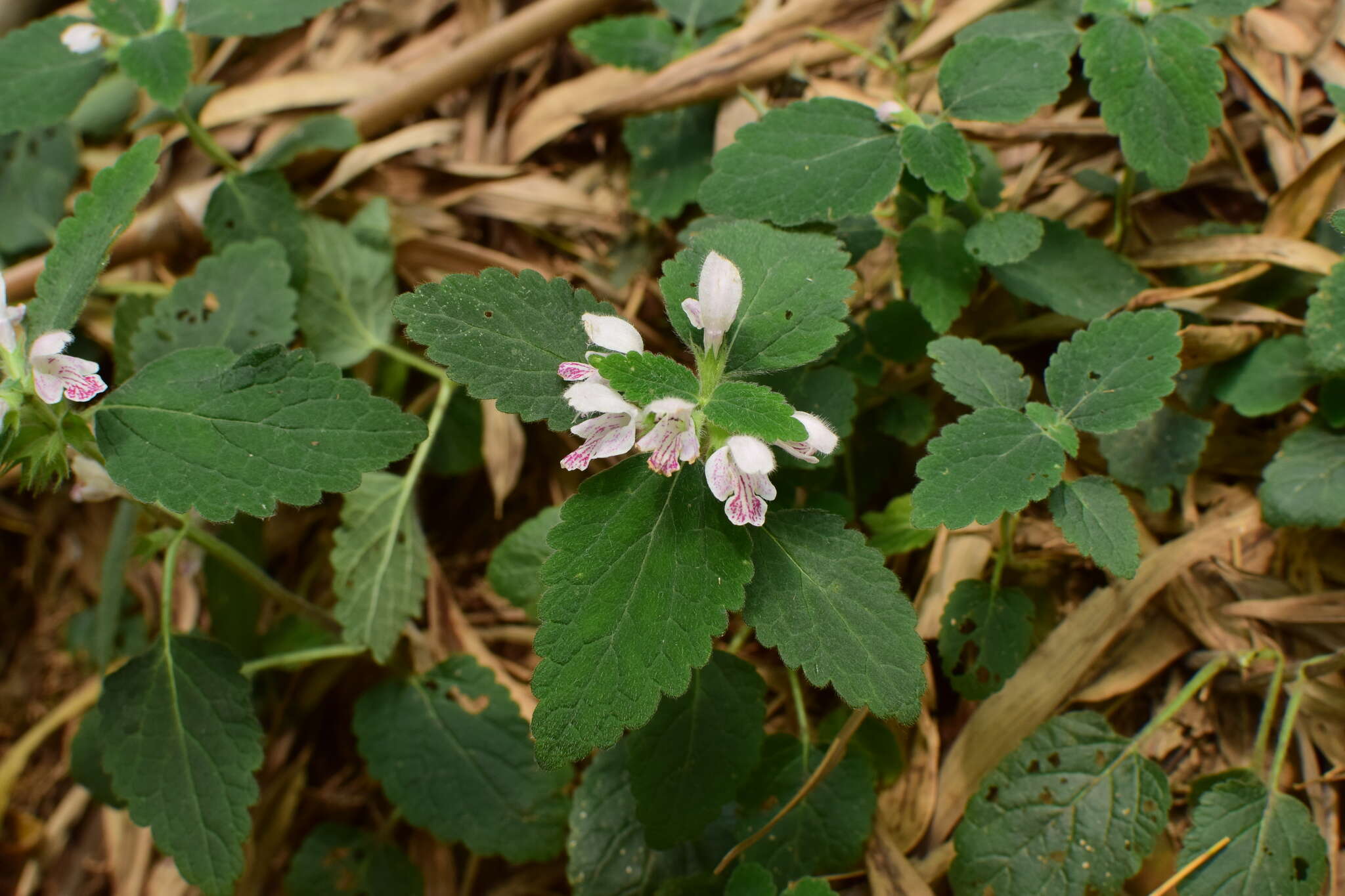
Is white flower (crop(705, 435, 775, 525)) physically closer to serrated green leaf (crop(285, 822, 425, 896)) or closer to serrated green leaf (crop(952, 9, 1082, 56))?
serrated green leaf (crop(952, 9, 1082, 56))

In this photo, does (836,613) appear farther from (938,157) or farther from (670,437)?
(938,157)

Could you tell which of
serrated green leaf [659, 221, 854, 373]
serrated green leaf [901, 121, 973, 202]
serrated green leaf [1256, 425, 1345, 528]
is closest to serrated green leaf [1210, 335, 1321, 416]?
serrated green leaf [1256, 425, 1345, 528]

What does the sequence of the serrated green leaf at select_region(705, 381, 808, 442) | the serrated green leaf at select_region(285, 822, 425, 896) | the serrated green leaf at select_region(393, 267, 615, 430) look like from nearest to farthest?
the serrated green leaf at select_region(705, 381, 808, 442) → the serrated green leaf at select_region(393, 267, 615, 430) → the serrated green leaf at select_region(285, 822, 425, 896)

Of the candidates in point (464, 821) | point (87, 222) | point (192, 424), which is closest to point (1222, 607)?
point (464, 821)

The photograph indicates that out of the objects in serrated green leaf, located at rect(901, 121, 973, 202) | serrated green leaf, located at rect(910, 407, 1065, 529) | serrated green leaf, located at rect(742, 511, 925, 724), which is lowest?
serrated green leaf, located at rect(742, 511, 925, 724)

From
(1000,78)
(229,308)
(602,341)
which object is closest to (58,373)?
(229,308)

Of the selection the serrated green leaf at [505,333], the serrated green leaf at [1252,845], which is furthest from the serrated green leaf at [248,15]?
the serrated green leaf at [1252,845]

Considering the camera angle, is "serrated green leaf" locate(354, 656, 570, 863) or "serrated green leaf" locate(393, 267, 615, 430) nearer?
"serrated green leaf" locate(393, 267, 615, 430)
